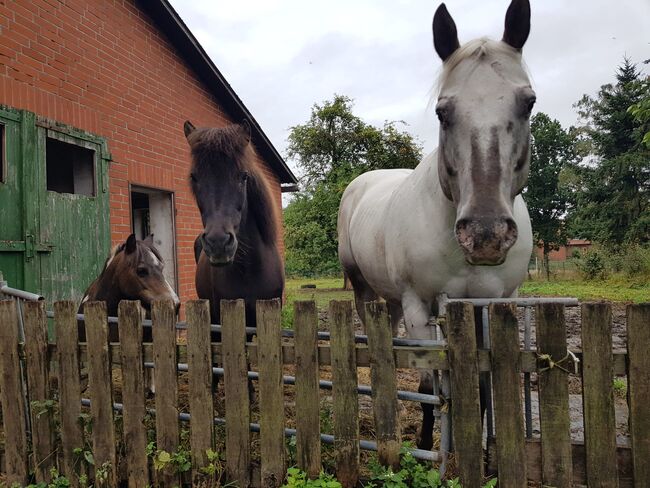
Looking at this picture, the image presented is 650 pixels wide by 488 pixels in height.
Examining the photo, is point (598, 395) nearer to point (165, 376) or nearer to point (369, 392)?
point (369, 392)

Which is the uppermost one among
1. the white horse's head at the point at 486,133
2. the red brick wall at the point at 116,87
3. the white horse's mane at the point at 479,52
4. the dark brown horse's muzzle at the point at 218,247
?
the red brick wall at the point at 116,87

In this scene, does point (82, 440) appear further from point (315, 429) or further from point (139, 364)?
point (315, 429)

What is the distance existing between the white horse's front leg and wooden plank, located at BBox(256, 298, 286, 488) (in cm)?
82

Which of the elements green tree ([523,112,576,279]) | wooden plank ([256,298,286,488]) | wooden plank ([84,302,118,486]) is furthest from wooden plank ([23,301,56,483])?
green tree ([523,112,576,279])

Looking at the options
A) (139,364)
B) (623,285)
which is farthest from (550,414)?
(623,285)

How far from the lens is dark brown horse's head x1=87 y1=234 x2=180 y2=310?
354 cm

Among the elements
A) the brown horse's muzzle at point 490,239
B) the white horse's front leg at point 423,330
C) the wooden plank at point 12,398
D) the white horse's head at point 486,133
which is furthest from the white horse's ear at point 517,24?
the wooden plank at point 12,398

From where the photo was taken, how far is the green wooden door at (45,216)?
416 cm

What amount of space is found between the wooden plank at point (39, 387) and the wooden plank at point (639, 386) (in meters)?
2.92

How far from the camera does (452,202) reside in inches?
90.4

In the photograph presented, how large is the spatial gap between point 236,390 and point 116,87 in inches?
203

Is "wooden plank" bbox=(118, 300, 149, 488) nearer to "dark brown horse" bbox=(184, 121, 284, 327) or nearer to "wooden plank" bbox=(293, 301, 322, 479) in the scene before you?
"dark brown horse" bbox=(184, 121, 284, 327)

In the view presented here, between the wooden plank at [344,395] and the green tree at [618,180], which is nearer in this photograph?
the wooden plank at [344,395]

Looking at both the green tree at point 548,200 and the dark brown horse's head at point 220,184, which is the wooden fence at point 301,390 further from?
the green tree at point 548,200
